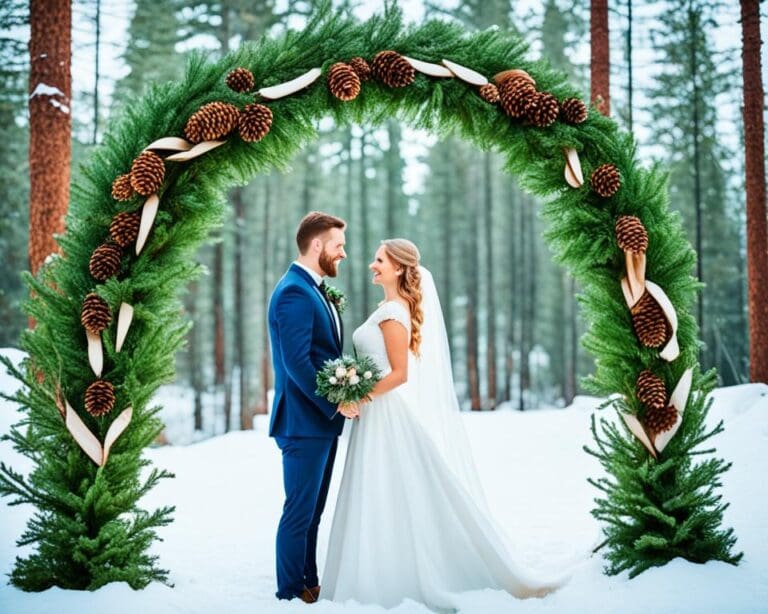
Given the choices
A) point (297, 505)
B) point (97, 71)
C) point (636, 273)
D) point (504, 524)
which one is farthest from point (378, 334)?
point (97, 71)

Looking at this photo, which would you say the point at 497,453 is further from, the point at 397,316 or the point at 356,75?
the point at 356,75

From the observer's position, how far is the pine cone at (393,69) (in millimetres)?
3934

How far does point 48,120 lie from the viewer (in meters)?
6.60

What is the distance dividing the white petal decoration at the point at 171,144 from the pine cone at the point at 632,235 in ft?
9.07

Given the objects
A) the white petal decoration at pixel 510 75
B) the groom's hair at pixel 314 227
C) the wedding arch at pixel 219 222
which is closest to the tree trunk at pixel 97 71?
the wedding arch at pixel 219 222

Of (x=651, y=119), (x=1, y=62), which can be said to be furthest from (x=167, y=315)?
(x=651, y=119)

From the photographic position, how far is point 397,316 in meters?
4.25

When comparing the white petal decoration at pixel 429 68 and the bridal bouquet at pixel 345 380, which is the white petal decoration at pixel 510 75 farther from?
the bridal bouquet at pixel 345 380

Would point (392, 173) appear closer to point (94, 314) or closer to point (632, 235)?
point (632, 235)

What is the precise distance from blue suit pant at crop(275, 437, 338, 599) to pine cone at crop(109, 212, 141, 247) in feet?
5.30

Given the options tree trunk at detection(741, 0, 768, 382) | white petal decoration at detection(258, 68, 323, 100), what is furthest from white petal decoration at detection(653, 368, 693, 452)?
tree trunk at detection(741, 0, 768, 382)

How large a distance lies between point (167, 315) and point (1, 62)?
11.9 metres

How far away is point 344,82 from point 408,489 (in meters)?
2.65

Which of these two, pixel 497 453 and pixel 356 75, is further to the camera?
pixel 497 453
